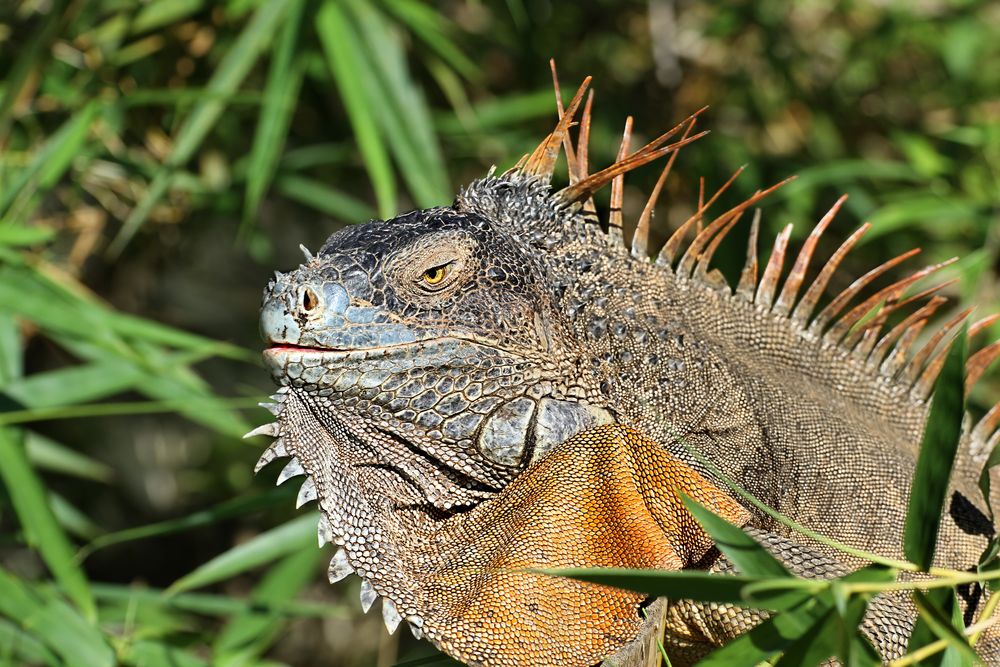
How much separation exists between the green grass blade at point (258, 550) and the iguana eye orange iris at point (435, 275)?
121 centimetres

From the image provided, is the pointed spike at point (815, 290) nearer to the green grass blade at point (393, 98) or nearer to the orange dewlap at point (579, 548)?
the orange dewlap at point (579, 548)

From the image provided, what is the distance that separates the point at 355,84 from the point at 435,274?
1590 millimetres

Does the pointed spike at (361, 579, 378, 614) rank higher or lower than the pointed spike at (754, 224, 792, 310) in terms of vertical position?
lower

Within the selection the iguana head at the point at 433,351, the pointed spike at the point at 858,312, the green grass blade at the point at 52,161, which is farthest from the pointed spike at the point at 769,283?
the green grass blade at the point at 52,161

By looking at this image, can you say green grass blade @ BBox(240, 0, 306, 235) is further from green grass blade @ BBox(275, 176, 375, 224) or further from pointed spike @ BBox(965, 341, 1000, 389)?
pointed spike @ BBox(965, 341, 1000, 389)

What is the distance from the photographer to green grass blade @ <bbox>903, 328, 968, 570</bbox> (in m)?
1.34

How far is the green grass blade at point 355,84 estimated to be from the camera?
10.2 feet

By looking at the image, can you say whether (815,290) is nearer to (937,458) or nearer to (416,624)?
(937,458)

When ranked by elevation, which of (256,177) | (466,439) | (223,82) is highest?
(223,82)

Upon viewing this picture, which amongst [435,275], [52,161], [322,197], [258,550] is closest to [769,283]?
[435,275]

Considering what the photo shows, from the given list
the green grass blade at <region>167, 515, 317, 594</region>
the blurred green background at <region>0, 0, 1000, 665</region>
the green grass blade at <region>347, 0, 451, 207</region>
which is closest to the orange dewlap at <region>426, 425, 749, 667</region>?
the blurred green background at <region>0, 0, 1000, 665</region>

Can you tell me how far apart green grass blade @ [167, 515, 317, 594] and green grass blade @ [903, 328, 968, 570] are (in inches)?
68.2

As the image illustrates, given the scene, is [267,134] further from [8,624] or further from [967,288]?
[967,288]

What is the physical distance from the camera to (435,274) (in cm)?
175
